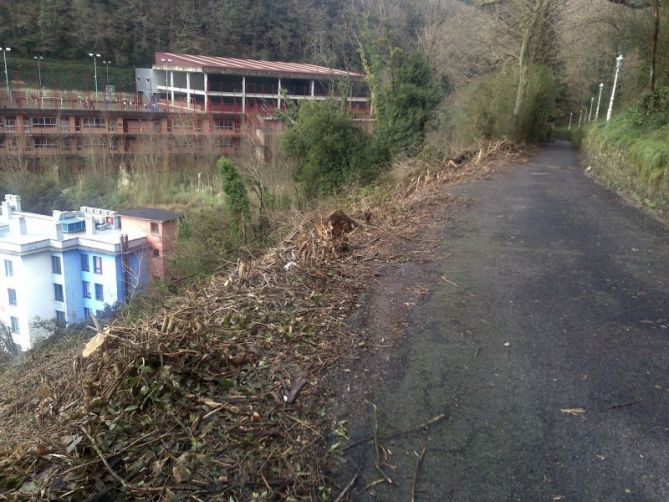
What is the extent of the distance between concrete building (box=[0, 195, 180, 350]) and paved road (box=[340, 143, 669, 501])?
43.8 ft

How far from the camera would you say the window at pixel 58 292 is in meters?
18.9

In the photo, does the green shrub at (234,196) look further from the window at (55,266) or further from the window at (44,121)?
the window at (44,121)

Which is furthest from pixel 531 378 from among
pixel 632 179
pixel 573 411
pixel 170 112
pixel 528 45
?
pixel 170 112

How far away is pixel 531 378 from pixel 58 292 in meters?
18.5

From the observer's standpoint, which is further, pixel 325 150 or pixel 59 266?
pixel 59 266

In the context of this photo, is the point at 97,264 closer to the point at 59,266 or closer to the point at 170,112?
the point at 59,266

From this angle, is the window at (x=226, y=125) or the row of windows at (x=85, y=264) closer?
the row of windows at (x=85, y=264)

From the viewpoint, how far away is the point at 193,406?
305cm

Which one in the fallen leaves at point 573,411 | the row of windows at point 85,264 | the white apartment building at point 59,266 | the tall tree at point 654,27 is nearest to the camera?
the fallen leaves at point 573,411

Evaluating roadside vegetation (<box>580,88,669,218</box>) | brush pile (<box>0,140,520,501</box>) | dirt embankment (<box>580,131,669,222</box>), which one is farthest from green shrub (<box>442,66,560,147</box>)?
brush pile (<box>0,140,520,501</box>)

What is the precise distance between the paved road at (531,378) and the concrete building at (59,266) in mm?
13340

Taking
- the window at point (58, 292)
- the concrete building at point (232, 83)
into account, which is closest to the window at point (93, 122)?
the concrete building at point (232, 83)

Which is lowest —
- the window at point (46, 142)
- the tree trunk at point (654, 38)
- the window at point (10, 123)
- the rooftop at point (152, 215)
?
the rooftop at point (152, 215)

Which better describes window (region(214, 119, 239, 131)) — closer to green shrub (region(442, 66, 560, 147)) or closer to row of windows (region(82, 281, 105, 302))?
green shrub (region(442, 66, 560, 147))
